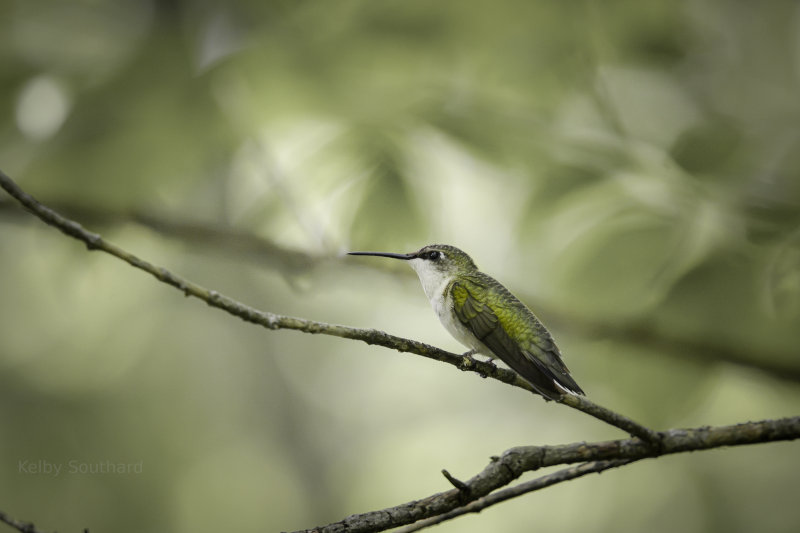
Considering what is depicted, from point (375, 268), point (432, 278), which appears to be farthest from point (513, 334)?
point (375, 268)

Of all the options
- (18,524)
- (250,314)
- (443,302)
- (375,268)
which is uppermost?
(375,268)

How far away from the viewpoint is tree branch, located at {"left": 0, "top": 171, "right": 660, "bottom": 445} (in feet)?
2.31

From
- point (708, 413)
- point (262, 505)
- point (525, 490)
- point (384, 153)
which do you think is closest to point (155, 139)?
point (384, 153)

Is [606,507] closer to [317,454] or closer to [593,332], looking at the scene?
[317,454]

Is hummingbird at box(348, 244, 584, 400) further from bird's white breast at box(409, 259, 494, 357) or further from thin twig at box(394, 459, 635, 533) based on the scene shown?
thin twig at box(394, 459, 635, 533)

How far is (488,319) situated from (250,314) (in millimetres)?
792

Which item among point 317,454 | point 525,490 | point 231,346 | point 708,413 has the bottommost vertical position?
point 525,490

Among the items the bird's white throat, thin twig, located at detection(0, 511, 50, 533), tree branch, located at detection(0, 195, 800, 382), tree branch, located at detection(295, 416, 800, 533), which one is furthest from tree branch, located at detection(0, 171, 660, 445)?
tree branch, located at detection(0, 195, 800, 382)

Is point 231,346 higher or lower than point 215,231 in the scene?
higher

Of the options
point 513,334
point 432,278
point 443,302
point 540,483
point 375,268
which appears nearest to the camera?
point 540,483

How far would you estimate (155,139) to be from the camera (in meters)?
2.70

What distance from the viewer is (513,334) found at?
146cm

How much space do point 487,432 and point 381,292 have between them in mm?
1665

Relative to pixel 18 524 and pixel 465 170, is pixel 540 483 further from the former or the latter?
pixel 465 170
